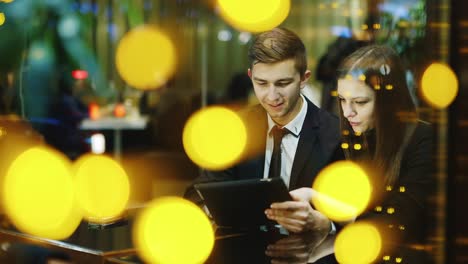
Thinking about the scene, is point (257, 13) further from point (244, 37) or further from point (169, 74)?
point (169, 74)

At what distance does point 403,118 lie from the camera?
80.2 inches

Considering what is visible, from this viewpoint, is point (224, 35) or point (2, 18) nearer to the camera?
point (224, 35)

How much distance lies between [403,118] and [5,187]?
83.8 inches

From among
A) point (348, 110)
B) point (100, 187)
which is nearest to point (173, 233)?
point (348, 110)

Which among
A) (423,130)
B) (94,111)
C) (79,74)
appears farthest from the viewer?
(94,111)

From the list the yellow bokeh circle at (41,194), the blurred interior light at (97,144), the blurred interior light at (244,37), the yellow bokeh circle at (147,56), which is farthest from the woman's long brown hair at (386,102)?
the blurred interior light at (97,144)

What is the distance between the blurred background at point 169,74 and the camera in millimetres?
1577

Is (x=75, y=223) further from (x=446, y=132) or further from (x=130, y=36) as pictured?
(x=446, y=132)

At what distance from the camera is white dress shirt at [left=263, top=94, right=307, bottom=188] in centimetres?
237

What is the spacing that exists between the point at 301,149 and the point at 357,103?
309 millimetres

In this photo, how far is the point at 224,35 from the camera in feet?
8.35

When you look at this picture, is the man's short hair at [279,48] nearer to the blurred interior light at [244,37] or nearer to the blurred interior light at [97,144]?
Answer: the blurred interior light at [244,37]

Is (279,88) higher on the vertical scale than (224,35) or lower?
lower

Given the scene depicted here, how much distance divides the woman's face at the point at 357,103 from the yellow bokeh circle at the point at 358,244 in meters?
0.33
